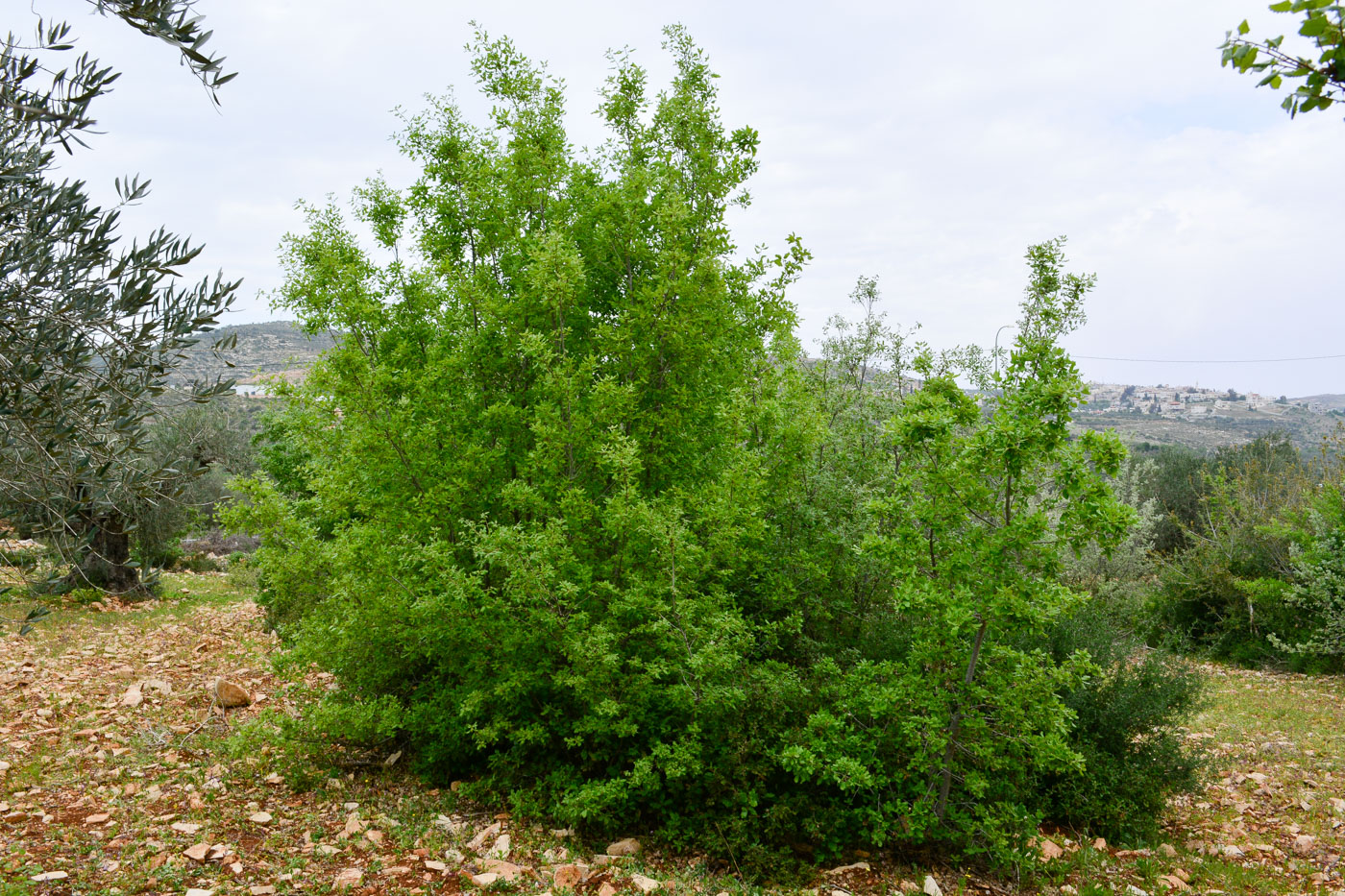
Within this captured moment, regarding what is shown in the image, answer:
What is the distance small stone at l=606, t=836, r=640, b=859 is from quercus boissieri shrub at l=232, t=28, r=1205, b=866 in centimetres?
16

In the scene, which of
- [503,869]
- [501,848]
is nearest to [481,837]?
[501,848]

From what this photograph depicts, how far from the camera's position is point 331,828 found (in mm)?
6078

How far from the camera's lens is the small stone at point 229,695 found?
9141 millimetres

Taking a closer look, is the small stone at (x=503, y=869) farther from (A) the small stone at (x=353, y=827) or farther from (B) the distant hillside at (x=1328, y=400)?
(B) the distant hillside at (x=1328, y=400)

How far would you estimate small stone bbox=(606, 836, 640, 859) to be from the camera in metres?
5.91

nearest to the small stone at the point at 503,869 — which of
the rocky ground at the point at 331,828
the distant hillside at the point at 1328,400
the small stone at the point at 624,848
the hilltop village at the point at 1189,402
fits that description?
the rocky ground at the point at 331,828

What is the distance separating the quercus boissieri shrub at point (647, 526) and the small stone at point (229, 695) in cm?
176

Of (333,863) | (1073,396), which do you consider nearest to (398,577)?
(333,863)

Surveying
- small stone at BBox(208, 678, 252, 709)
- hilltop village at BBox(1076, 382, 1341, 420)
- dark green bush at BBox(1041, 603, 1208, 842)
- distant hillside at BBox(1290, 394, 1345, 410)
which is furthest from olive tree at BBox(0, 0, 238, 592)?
distant hillside at BBox(1290, 394, 1345, 410)

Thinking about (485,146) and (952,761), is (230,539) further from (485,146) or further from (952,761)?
(952,761)

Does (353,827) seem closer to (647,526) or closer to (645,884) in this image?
(645,884)

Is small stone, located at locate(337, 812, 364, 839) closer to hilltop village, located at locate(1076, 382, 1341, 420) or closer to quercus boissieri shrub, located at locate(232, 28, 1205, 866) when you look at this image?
quercus boissieri shrub, located at locate(232, 28, 1205, 866)

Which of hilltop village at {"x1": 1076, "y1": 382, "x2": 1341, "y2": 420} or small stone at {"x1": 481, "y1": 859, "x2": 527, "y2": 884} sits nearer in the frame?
small stone at {"x1": 481, "y1": 859, "x2": 527, "y2": 884}

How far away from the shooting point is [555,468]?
6.50 metres
